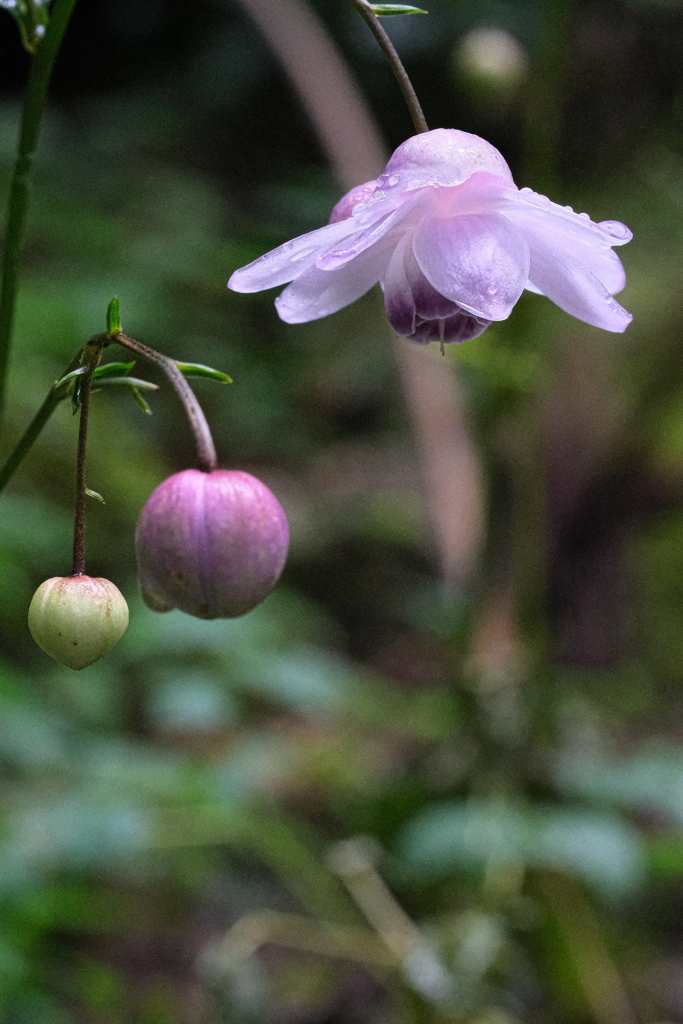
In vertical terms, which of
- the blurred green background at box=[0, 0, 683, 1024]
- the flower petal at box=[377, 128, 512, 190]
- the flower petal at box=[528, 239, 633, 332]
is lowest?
the blurred green background at box=[0, 0, 683, 1024]

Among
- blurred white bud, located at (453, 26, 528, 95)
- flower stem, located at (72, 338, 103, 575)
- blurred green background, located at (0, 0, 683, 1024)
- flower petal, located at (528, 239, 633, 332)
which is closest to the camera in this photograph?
flower stem, located at (72, 338, 103, 575)

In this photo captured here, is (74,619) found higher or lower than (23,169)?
lower

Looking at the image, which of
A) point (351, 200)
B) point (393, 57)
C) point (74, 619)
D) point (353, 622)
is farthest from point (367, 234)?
point (353, 622)

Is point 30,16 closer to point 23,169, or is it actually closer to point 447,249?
point 23,169

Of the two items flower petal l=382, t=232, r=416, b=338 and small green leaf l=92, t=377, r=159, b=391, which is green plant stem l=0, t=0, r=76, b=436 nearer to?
small green leaf l=92, t=377, r=159, b=391

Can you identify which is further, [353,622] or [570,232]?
[353,622]

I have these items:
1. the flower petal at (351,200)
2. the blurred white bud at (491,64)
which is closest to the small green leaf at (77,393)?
the flower petal at (351,200)

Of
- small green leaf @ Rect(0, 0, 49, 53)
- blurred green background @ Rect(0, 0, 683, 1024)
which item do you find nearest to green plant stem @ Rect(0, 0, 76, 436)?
small green leaf @ Rect(0, 0, 49, 53)

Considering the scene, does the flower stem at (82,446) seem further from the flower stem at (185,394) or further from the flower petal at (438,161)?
the flower petal at (438,161)
